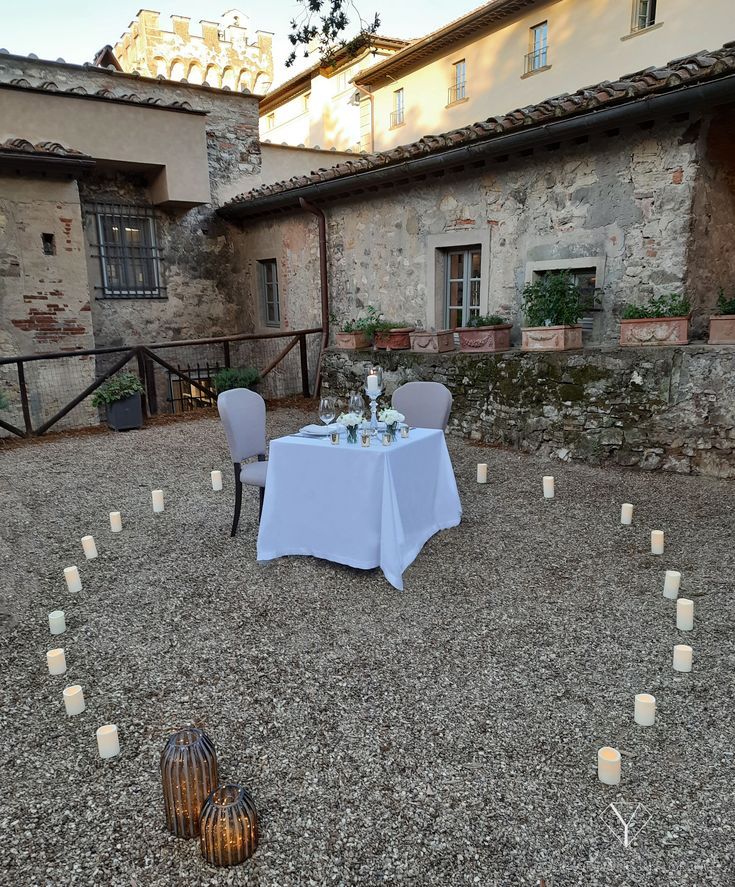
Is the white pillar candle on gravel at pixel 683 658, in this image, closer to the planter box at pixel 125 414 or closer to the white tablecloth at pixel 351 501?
the white tablecloth at pixel 351 501

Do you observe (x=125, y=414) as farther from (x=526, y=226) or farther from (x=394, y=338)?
(x=526, y=226)

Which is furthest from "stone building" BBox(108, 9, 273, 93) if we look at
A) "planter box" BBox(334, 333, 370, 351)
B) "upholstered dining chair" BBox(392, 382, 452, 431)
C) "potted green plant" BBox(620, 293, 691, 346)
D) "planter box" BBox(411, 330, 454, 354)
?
"upholstered dining chair" BBox(392, 382, 452, 431)

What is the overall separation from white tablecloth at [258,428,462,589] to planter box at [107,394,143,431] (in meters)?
5.54

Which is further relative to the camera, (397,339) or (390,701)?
(397,339)

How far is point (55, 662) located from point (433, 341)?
19.4 feet

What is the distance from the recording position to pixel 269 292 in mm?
12180

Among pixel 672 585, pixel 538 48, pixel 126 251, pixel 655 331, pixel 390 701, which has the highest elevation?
pixel 538 48

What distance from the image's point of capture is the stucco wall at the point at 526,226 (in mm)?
6199

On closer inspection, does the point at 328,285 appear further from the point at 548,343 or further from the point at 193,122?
the point at 548,343

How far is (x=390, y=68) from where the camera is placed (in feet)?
57.7

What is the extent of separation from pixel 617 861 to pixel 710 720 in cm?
90

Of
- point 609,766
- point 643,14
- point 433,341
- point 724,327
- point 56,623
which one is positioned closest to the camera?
point 609,766

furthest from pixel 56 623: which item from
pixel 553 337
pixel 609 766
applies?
pixel 553 337

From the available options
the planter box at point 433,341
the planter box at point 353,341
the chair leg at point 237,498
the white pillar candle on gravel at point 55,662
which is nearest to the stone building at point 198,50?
the planter box at point 353,341
